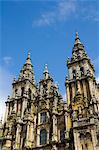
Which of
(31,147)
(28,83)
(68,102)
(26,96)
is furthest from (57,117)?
(28,83)

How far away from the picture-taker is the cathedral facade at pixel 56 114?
105 ft

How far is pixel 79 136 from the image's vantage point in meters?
31.2

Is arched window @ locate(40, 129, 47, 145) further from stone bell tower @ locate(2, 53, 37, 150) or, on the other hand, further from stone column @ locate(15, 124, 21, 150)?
stone column @ locate(15, 124, 21, 150)

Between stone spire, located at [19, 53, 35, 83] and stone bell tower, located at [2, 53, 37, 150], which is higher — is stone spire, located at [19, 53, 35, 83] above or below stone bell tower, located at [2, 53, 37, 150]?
above

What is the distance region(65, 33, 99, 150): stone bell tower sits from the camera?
30859mm

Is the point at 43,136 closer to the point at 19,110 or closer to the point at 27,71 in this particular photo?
the point at 19,110

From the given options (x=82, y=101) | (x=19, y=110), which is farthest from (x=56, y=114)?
(x=19, y=110)

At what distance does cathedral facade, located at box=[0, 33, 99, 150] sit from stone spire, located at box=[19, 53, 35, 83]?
4.82ft

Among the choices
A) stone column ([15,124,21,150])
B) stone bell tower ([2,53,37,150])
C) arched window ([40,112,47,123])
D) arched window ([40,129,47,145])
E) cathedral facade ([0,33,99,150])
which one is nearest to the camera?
cathedral facade ([0,33,99,150])

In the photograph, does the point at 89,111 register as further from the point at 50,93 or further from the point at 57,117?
the point at 50,93

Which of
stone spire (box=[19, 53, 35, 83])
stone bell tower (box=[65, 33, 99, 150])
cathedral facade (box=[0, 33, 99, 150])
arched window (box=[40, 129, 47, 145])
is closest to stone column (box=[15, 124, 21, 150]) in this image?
cathedral facade (box=[0, 33, 99, 150])

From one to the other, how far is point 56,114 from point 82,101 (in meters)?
4.14

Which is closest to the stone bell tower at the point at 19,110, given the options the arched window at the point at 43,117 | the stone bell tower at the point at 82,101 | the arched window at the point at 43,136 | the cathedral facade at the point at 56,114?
the cathedral facade at the point at 56,114

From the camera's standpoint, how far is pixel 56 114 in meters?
36.5
